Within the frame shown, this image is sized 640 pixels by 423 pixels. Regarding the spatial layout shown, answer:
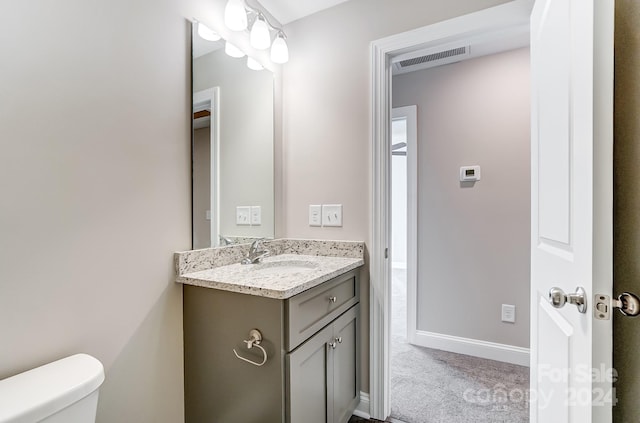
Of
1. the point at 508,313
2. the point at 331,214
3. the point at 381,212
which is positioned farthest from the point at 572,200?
the point at 508,313

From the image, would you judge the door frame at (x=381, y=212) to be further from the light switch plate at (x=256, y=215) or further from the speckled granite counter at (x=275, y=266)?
the light switch plate at (x=256, y=215)

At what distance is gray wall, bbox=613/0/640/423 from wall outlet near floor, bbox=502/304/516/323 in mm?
1560

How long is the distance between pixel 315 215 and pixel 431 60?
1580mm

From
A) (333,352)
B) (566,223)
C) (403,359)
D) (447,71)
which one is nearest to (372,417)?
(333,352)

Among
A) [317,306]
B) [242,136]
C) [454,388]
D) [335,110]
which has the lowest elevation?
[454,388]

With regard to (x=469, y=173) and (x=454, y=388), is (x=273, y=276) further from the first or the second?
(x=469, y=173)

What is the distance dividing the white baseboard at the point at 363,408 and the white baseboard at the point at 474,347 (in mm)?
1034

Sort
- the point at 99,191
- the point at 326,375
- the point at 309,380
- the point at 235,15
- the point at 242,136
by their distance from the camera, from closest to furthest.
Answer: the point at 99,191
the point at 309,380
the point at 326,375
the point at 235,15
the point at 242,136

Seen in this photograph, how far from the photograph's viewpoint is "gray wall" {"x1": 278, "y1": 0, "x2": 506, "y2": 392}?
1720 millimetres

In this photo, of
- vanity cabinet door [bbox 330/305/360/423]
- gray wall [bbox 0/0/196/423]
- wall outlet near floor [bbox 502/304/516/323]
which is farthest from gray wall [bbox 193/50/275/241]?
wall outlet near floor [bbox 502/304/516/323]

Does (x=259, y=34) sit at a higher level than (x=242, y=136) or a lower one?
higher

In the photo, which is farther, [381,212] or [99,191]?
[381,212]

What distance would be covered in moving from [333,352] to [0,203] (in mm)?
1307

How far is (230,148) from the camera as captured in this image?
1.66m
